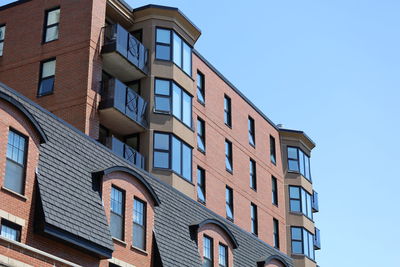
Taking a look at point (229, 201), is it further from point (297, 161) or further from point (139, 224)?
point (139, 224)

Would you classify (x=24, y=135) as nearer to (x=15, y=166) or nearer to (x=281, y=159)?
(x=15, y=166)

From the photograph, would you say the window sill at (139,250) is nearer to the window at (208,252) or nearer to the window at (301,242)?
the window at (208,252)

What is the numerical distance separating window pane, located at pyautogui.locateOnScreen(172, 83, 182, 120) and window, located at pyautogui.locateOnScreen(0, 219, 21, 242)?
Result: 2030 cm

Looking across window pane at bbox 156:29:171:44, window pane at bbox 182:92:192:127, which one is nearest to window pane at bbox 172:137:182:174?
window pane at bbox 182:92:192:127

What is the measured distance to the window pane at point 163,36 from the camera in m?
43.0

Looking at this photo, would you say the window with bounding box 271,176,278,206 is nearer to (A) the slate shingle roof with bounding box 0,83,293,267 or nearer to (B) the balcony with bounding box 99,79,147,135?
(B) the balcony with bounding box 99,79,147,135

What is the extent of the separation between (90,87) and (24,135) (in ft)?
50.6

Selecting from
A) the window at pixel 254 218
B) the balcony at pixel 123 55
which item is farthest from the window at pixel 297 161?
the balcony at pixel 123 55

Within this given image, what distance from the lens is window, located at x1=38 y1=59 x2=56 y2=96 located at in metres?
39.8

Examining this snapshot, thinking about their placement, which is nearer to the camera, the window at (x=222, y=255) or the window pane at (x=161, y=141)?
the window at (x=222, y=255)

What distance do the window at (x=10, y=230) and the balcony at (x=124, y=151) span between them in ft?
53.1

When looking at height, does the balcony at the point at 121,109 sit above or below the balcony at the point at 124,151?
above

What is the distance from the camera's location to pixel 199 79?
4806 cm

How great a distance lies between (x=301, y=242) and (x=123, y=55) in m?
22.5
